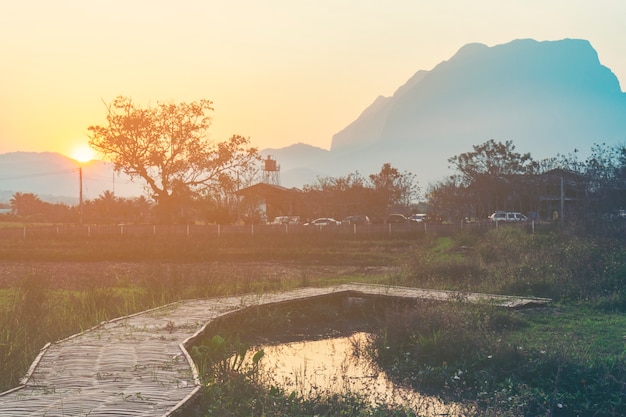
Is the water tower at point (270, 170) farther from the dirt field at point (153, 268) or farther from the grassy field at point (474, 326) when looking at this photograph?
the grassy field at point (474, 326)

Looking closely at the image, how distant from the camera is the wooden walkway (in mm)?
6973

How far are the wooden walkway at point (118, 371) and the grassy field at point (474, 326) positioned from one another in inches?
19.1

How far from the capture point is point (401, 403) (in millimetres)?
8727

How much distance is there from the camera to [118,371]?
8.34 metres

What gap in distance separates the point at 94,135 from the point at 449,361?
42718 mm

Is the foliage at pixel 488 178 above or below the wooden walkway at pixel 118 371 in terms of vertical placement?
above

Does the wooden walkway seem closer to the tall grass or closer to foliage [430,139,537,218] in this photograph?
the tall grass

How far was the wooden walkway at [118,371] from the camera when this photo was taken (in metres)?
6.97

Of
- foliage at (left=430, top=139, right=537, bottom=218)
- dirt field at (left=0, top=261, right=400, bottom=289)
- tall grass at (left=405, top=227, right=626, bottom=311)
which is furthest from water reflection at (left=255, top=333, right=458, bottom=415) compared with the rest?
foliage at (left=430, top=139, right=537, bottom=218)

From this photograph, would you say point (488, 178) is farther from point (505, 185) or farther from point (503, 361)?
point (503, 361)

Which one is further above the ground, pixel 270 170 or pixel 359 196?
pixel 270 170

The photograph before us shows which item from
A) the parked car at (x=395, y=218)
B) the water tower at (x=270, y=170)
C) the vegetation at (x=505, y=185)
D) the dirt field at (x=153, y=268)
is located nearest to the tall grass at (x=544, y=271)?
the dirt field at (x=153, y=268)

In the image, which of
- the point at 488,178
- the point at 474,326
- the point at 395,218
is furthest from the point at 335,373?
the point at 395,218

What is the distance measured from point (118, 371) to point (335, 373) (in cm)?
314
